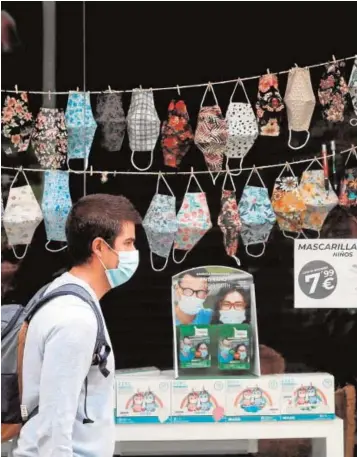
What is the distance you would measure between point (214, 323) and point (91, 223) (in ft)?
7.09

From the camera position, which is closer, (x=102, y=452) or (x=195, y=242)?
(x=102, y=452)

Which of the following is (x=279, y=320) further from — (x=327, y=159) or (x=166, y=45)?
(x=166, y=45)

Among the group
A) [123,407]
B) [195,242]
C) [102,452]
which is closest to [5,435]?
[102,452]

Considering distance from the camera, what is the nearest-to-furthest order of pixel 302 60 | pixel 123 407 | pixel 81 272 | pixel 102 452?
pixel 102 452, pixel 81 272, pixel 123 407, pixel 302 60

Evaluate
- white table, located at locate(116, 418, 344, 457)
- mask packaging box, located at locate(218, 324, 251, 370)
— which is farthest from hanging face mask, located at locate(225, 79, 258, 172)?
white table, located at locate(116, 418, 344, 457)

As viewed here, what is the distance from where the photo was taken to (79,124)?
4.84 metres

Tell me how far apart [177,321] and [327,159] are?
1.32 meters

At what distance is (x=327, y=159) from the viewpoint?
4980 millimetres

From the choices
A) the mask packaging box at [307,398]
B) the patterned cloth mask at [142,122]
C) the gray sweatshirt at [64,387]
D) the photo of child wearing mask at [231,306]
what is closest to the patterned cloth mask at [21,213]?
the patterned cloth mask at [142,122]

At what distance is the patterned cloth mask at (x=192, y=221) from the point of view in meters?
4.87

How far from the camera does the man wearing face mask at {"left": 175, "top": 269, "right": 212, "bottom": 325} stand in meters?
4.88

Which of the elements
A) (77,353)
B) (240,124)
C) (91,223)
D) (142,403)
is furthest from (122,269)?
(240,124)

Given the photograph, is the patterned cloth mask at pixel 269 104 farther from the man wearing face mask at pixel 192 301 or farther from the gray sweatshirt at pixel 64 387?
the gray sweatshirt at pixel 64 387

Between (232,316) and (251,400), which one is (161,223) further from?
(251,400)
